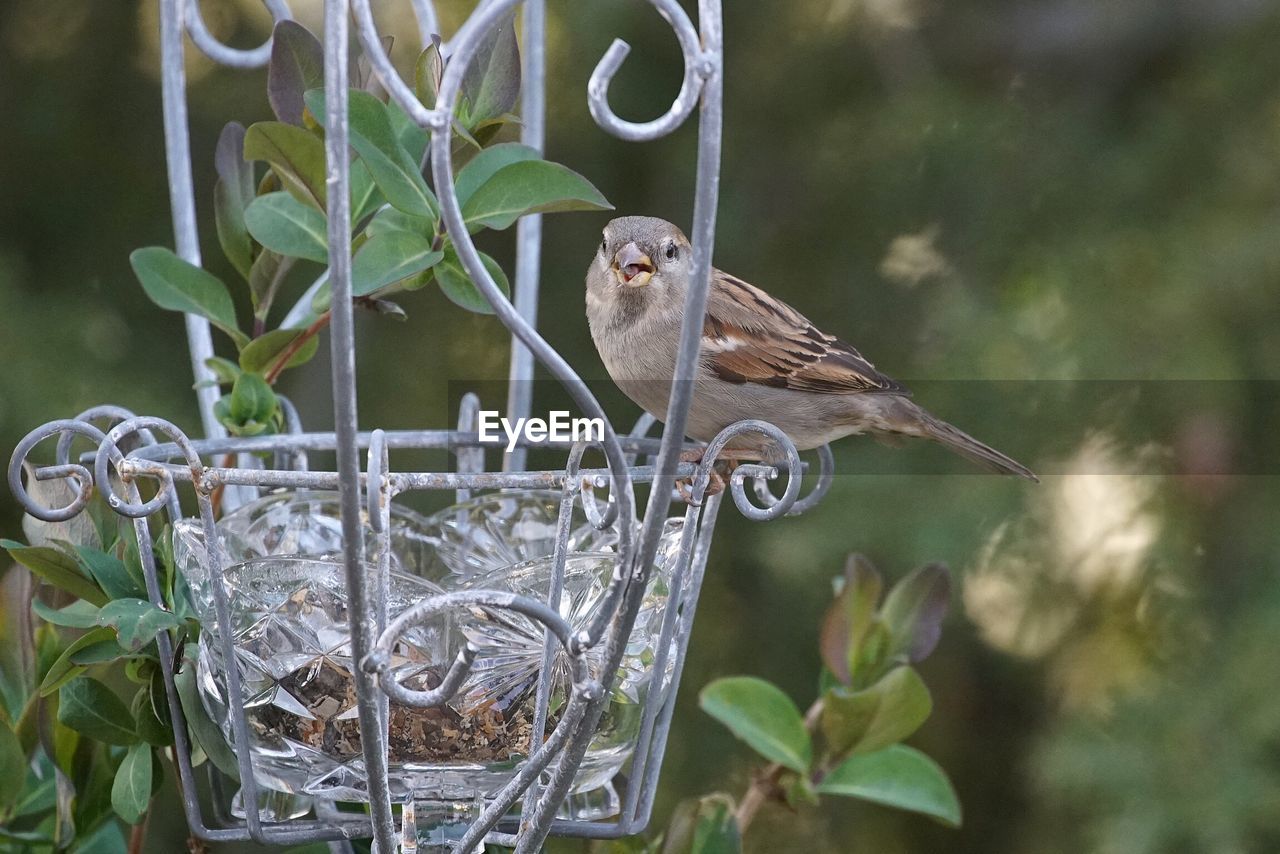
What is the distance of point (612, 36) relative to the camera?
1928mm

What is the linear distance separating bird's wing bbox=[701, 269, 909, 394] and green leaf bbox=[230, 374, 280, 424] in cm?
48

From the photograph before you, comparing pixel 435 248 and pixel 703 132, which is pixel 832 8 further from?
pixel 703 132

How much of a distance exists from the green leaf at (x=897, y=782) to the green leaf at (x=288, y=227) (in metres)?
0.54

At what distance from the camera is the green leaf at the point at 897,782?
1031mm

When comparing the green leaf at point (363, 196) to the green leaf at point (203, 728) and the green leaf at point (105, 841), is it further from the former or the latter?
the green leaf at point (105, 841)

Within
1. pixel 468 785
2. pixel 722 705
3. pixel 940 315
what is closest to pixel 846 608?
pixel 722 705

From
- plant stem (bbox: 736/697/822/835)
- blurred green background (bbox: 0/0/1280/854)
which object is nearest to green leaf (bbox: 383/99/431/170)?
plant stem (bbox: 736/697/822/835)

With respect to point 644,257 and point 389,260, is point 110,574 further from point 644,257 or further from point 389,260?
point 644,257

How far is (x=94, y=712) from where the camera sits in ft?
2.91

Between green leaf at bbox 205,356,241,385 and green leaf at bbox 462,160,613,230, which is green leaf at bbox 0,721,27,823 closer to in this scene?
green leaf at bbox 205,356,241,385

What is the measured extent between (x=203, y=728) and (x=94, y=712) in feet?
0.26

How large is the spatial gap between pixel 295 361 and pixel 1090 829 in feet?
4.45

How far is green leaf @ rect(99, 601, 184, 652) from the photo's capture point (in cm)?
80

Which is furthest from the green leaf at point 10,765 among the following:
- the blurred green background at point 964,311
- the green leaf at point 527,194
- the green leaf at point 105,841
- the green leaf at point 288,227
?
the blurred green background at point 964,311
